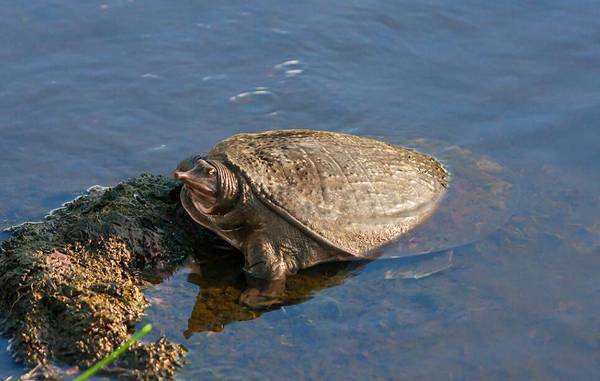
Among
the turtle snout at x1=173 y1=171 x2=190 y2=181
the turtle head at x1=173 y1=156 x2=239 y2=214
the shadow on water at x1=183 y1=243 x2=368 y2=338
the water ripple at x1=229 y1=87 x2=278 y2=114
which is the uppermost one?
the turtle snout at x1=173 y1=171 x2=190 y2=181

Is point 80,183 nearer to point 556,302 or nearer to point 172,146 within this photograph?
point 172,146

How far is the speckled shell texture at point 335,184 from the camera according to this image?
5.23 meters

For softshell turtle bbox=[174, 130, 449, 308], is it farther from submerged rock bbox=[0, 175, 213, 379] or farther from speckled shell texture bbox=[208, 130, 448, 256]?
submerged rock bbox=[0, 175, 213, 379]

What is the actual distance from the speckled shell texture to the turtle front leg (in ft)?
0.66

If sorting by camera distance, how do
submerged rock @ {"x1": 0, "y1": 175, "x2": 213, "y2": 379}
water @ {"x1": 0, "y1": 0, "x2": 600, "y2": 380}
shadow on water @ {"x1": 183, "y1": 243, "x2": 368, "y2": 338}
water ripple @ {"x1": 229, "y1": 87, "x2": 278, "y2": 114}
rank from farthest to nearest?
water ripple @ {"x1": 229, "y1": 87, "x2": 278, "y2": 114} < shadow on water @ {"x1": 183, "y1": 243, "x2": 368, "y2": 338} < water @ {"x1": 0, "y1": 0, "x2": 600, "y2": 380} < submerged rock @ {"x1": 0, "y1": 175, "x2": 213, "y2": 379}

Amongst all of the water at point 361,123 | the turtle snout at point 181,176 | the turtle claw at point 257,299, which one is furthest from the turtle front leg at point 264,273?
the turtle snout at point 181,176

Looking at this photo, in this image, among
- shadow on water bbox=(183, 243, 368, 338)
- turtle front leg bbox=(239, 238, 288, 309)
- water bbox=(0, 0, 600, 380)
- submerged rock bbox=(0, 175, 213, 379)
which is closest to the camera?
submerged rock bbox=(0, 175, 213, 379)

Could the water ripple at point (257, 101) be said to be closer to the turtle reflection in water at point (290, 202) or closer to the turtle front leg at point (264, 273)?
the turtle reflection in water at point (290, 202)

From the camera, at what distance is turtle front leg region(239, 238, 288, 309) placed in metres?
5.14

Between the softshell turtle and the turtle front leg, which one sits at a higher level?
the softshell turtle

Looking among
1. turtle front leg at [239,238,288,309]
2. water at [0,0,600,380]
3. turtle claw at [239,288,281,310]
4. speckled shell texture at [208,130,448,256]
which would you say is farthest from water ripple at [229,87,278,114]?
turtle claw at [239,288,281,310]

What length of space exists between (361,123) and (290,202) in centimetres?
205

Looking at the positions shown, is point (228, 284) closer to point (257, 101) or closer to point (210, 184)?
point (210, 184)

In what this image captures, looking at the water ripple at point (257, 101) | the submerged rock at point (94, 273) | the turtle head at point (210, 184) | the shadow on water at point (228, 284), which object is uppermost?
the turtle head at point (210, 184)
